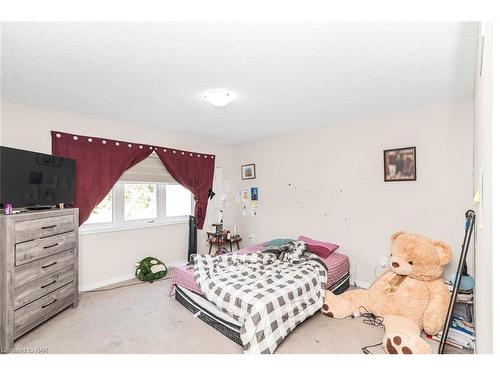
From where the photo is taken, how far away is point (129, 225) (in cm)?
352

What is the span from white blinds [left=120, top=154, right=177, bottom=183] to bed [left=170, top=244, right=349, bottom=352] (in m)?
1.53

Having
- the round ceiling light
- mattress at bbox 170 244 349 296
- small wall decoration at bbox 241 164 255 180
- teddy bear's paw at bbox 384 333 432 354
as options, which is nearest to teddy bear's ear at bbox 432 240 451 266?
teddy bear's paw at bbox 384 333 432 354

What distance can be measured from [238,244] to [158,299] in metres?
2.05

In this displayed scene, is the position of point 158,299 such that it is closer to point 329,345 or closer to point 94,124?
point 329,345

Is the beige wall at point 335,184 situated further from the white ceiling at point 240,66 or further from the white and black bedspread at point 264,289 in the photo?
the white and black bedspread at point 264,289

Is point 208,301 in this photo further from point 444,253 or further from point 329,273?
point 444,253

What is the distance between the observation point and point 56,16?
89 centimetres

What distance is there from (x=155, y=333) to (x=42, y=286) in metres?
1.12

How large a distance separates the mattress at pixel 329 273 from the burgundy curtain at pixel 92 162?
137 centimetres

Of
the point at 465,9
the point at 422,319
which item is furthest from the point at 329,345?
the point at 465,9

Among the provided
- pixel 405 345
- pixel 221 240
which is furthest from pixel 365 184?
pixel 221 240

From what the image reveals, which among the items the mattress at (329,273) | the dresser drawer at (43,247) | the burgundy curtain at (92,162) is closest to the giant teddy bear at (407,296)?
the mattress at (329,273)

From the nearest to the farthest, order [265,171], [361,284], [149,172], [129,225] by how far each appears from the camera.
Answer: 1. [361,284]
2. [129,225]
3. [149,172]
4. [265,171]
